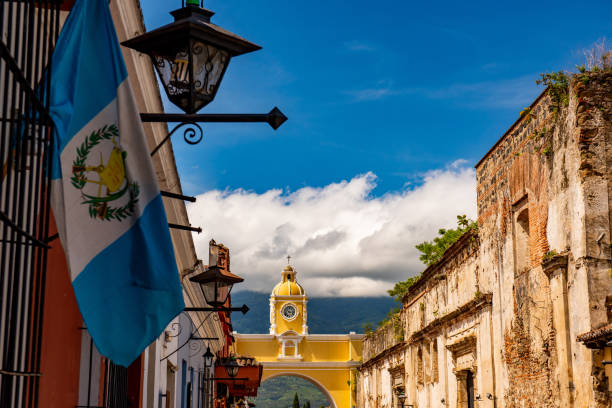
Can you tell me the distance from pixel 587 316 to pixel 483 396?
556 centimetres

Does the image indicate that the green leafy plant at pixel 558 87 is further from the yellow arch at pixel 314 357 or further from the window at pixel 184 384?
the yellow arch at pixel 314 357

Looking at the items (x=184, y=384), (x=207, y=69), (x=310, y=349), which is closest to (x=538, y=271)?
(x=184, y=384)

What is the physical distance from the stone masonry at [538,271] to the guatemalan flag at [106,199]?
7.22 m

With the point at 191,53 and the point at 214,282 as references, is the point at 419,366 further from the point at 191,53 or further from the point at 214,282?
the point at 191,53

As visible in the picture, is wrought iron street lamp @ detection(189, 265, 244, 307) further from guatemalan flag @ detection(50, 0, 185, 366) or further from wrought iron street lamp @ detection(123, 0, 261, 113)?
guatemalan flag @ detection(50, 0, 185, 366)

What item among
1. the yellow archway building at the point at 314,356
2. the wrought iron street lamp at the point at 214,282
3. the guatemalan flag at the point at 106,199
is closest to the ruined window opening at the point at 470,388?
the wrought iron street lamp at the point at 214,282

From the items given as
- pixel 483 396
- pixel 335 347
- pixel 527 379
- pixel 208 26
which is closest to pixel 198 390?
pixel 483 396

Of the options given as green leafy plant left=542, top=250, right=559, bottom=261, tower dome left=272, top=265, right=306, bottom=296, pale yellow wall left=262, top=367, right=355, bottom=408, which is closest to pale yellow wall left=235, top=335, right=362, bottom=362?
pale yellow wall left=262, top=367, right=355, bottom=408

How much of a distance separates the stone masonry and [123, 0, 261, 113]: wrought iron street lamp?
6.79 metres

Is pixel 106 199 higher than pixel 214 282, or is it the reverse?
pixel 214 282

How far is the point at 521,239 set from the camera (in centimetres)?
1396

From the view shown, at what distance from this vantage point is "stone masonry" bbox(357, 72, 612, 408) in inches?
429

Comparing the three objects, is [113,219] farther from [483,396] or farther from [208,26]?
[483,396]

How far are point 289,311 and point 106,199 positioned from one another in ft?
168
